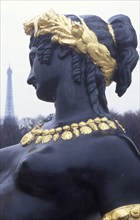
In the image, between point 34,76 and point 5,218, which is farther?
point 34,76

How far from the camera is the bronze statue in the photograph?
9.23ft

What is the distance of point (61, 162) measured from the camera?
2877 millimetres

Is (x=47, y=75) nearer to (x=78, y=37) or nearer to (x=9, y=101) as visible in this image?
(x=78, y=37)

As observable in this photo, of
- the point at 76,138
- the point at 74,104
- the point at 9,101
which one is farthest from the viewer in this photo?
the point at 9,101

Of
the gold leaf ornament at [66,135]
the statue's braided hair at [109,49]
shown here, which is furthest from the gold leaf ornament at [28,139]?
the statue's braided hair at [109,49]

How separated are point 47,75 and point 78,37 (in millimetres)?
271

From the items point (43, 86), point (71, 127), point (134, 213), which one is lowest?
point (134, 213)

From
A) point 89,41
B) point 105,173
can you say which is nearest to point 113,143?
point 105,173

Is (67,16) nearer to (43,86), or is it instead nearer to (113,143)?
(43,86)

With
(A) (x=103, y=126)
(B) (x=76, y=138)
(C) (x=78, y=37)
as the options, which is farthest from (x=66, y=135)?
(C) (x=78, y=37)

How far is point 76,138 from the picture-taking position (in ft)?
9.66

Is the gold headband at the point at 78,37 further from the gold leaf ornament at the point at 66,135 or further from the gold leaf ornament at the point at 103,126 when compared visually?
the gold leaf ornament at the point at 66,135

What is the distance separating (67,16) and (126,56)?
41 cm

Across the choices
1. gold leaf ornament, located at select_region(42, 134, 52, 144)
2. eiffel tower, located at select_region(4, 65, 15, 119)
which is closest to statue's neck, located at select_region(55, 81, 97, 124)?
gold leaf ornament, located at select_region(42, 134, 52, 144)
